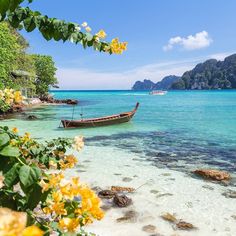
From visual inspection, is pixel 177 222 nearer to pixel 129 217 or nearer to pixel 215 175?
pixel 129 217

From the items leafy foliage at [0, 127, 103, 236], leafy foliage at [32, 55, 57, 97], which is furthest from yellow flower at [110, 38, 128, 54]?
leafy foliage at [32, 55, 57, 97]

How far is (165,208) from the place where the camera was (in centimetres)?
1017

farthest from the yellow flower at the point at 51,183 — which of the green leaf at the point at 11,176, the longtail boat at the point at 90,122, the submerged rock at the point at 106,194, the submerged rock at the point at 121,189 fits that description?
the longtail boat at the point at 90,122

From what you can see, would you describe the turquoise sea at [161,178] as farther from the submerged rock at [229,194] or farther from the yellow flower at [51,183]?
the yellow flower at [51,183]

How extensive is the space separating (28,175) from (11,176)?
0.13 meters

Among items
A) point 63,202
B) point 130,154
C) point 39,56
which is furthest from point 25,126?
point 39,56

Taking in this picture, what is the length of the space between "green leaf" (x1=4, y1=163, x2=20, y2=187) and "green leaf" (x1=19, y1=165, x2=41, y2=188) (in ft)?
0.24

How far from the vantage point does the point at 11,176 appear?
1.97 metres

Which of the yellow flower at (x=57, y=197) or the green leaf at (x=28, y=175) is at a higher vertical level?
the green leaf at (x=28, y=175)

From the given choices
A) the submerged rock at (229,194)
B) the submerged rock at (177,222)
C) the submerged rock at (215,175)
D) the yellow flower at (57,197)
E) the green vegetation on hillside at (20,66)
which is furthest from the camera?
the green vegetation on hillside at (20,66)

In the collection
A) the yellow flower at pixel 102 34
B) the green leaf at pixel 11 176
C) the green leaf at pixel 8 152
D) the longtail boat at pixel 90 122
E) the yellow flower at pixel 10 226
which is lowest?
the longtail boat at pixel 90 122

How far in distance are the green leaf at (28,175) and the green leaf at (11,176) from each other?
74 mm

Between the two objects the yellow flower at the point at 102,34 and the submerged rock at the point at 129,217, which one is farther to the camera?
the submerged rock at the point at 129,217

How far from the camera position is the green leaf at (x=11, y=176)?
1.96 meters
